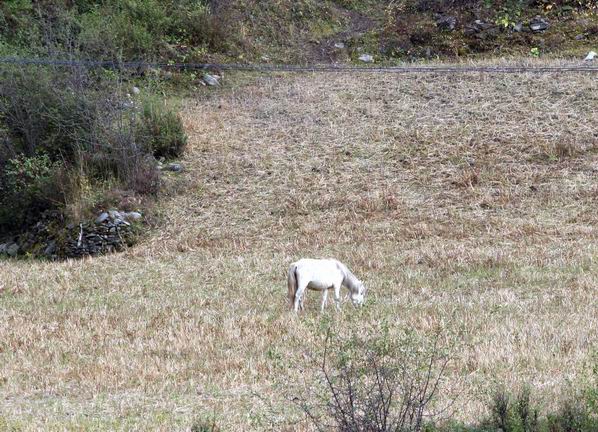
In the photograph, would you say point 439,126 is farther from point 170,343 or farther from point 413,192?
point 170,343

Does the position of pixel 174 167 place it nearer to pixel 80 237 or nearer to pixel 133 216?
pixel 133 216

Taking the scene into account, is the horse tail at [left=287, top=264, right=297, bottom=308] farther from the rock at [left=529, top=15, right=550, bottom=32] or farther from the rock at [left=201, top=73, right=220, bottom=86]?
the rock at [left=529, top=15, right=550, bottom=32]

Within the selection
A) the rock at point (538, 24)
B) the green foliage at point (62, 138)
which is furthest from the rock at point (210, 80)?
the rock at point (538, 24)

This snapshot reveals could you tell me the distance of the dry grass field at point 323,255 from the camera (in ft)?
32.2

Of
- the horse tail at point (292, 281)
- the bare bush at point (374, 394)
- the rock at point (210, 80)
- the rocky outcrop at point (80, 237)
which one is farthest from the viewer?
the rock at point (210, 80)

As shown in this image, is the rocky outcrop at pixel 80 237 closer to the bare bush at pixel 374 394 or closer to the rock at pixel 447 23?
the bare bush at pixel 374 394

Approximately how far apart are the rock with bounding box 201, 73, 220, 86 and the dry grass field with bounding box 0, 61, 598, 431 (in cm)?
126

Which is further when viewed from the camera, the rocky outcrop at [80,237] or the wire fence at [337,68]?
the wire fence at [337,68]

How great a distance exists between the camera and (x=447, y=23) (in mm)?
37812

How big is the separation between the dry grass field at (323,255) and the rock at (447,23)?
6586 mm

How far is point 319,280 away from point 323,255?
4914 millimetres

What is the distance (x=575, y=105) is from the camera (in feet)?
89.5

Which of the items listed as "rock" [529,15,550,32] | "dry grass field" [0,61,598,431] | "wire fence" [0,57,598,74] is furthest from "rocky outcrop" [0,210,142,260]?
"rock" [529,15,550,32]

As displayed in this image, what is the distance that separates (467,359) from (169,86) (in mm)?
23252
